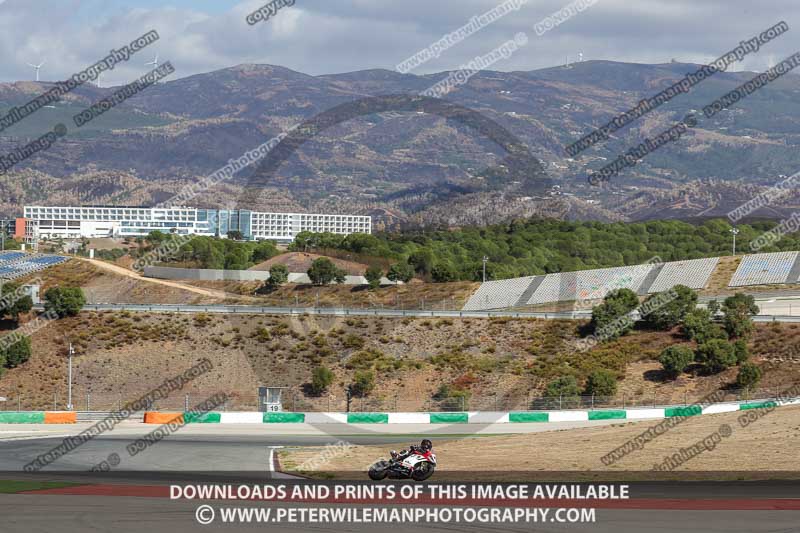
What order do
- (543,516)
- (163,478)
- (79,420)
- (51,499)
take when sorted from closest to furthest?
(543,516), (51,499), (163,478), (79,420)

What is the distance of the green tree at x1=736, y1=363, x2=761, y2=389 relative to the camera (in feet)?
230

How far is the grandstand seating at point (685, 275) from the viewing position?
10869 cm

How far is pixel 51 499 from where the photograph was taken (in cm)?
2764

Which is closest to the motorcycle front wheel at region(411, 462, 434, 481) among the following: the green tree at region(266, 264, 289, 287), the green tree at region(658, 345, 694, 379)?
the green tree at region(658, 345, 694, 379)

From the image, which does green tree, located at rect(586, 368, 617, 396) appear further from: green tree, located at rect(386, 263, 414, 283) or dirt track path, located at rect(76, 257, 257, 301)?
dirt track path, located at rect(76, 257, 257, 301)

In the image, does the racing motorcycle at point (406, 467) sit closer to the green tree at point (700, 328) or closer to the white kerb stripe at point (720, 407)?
the white kerb stripe at point (720, 407)

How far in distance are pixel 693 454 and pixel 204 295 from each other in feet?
302

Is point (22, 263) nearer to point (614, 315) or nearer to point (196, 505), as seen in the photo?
point (614, 315)

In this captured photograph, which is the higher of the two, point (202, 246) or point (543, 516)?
point (202, 246)

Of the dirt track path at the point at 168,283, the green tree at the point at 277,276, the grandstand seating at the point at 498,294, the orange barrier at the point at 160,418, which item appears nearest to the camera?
the orange barrier at the point at 160,418

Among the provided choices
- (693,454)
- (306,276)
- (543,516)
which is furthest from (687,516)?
(306,276)

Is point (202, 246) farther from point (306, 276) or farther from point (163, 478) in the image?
point (163, 478)

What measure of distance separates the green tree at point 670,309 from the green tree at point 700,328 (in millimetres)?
812

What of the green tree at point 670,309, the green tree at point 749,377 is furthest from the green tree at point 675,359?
the green tree at point 670,309
